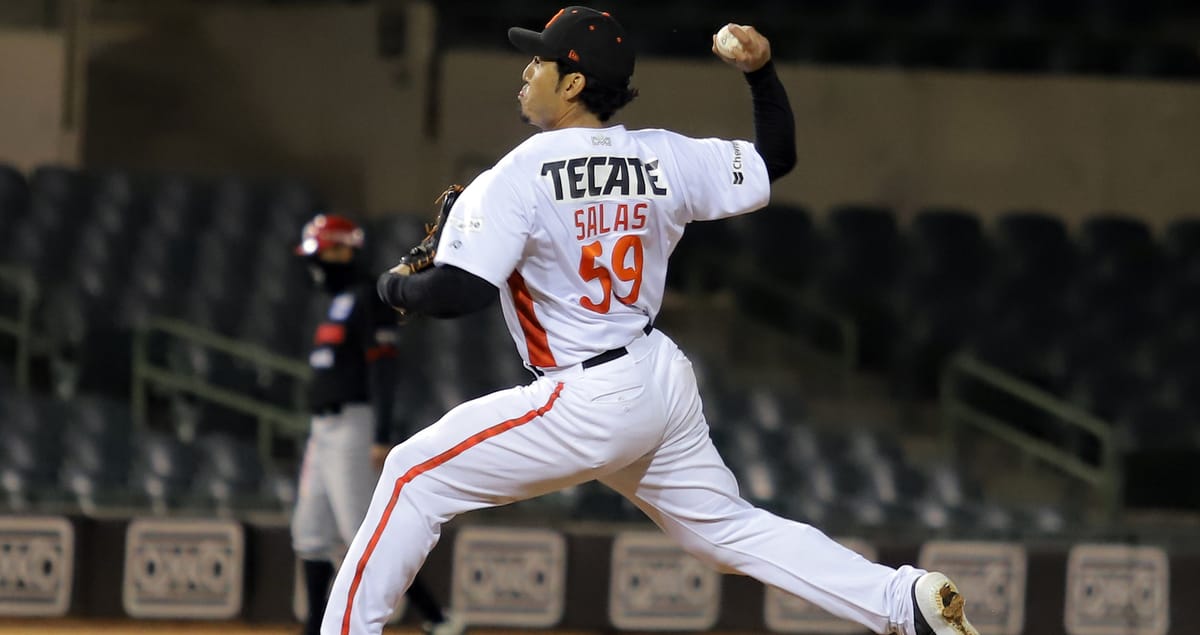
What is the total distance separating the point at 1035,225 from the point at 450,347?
15.2 feet

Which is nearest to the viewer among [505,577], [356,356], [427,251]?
[427,251]

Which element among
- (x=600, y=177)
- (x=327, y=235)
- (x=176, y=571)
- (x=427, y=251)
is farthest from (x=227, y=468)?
(x=600, y=177)

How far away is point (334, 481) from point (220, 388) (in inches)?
136

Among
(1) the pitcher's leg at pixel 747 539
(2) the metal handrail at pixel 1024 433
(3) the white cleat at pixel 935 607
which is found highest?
(2) the metal handrail at pixel 1024 433

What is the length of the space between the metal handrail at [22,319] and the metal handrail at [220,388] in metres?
0.70

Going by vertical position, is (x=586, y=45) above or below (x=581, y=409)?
above

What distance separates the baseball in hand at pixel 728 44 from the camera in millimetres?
4098

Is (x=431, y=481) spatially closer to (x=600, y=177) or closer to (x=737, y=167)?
(x=600, y=177)

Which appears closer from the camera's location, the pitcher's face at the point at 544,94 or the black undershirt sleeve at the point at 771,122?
the pitcher's face at the point at 544,94

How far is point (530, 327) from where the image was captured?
3988 millimetres

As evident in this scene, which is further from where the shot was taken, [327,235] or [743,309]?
[743,309]

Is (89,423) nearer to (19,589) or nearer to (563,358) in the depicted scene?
(19,589)

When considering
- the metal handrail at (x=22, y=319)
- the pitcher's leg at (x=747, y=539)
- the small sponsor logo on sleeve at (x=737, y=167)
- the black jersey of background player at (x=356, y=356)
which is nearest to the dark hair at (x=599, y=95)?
the small sponsor logo on sleeve at (x=737, y=167)

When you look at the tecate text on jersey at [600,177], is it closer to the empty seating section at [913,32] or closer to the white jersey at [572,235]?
the white jersey at [572,235]
